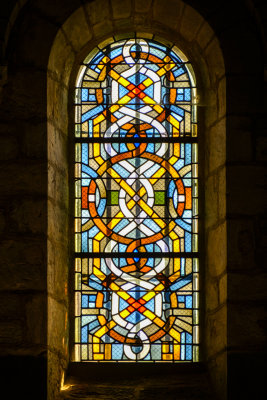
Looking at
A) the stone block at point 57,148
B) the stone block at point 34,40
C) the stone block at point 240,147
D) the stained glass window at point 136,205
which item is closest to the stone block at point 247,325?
the stained glass window at point 136,205

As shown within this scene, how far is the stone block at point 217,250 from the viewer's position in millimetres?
6574

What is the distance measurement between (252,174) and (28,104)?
1.46 m

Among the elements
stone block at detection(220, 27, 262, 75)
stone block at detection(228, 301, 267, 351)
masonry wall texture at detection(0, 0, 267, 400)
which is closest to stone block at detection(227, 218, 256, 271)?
masonry wall texture at detection(0, 0, 267, 400)

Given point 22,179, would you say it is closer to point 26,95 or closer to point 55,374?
point 26,95

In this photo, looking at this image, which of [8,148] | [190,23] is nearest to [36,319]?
[8,148]

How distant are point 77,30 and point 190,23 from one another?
2.42 feet

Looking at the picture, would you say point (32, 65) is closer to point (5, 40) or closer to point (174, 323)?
point (5, 40)

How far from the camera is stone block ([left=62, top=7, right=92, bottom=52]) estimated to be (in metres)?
6.87

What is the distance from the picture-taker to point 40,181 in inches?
259

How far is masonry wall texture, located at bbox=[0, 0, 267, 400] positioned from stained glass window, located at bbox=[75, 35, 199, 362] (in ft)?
0.37

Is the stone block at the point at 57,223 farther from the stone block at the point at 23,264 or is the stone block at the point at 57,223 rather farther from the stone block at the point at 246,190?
the stone block at the point at 246,190

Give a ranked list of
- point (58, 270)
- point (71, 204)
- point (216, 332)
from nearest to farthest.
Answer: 1. point (216, 332)
2. point (58, 270)
3. point (71, 204)

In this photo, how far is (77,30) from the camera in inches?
276

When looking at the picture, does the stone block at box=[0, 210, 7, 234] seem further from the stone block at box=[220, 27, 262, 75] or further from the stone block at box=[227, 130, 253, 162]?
the stone block at box=[220, 27, 262, 75]
